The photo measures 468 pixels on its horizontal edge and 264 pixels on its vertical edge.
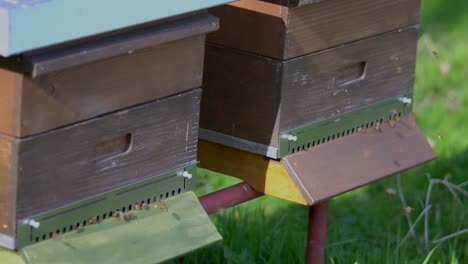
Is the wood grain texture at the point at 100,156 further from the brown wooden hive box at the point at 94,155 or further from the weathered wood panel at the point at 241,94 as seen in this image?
the weathered wood panel at the point at 241,94

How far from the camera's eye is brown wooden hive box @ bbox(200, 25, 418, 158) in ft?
8.34

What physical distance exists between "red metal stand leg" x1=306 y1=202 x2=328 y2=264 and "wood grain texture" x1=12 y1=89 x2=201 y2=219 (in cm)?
80

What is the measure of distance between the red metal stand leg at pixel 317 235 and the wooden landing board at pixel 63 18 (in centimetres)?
113

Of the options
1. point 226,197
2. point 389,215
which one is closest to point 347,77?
point 226,197

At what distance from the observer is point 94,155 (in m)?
2.12

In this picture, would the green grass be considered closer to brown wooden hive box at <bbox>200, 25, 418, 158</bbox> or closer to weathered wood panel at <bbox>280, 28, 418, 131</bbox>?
weathered wood panel at <bbox>280, 28, 418, 131</bbox>

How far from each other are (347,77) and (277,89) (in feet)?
1.11

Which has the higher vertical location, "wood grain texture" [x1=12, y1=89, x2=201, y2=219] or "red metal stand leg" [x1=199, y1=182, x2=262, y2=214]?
"wood grain texture" [x1=12, y1=89, x2=201, y2=219]

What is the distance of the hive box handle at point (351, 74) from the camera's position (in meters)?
2.75

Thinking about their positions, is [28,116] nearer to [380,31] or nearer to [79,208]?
[79,208]

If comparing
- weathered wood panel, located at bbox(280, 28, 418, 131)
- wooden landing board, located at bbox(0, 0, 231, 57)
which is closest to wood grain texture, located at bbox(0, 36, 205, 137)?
wooden landing board, located at bbox(0, 0, 231, 57)

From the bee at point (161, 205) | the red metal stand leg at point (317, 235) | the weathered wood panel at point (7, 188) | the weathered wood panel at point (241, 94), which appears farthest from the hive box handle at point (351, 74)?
the weathered wood panel at point (7, 188)

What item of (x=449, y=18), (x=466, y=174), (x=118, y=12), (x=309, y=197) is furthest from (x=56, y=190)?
(x=449, y=18)

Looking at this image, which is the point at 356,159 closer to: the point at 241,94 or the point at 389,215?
the point at 241,94
